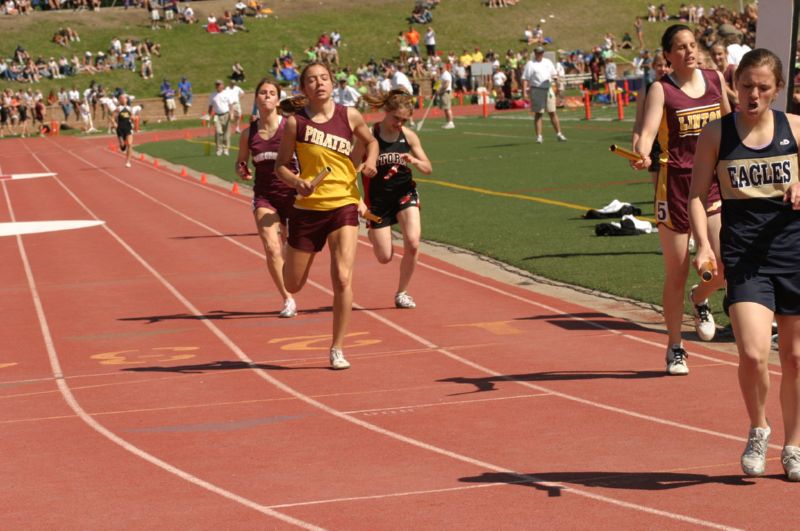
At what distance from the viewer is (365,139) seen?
10484 millimetres

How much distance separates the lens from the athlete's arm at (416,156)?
11.9m

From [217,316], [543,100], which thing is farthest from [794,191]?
[543,100]

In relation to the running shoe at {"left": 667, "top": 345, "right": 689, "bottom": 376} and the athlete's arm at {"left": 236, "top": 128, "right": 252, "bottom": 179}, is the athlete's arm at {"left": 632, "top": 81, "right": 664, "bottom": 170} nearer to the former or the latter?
the running shoe at {"left": 667, "top": 345, "right": 689, "bottom": 376}

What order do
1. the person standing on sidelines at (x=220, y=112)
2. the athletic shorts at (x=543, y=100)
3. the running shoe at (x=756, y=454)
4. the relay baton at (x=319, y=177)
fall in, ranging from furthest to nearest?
1. the person standing on sidelines at (x=220, y=112)
2. the athletic shorts at (x=543, y=100)
3. the relay baton at (x=319, y=177)
4. the running shoe at (x=756, y=454)

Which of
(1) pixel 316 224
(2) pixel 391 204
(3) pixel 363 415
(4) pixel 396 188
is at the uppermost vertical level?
(1) pixel 316 224

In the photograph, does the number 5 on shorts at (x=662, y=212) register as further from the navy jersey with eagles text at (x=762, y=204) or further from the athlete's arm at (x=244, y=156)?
the athlete's arm at (x=244, y=156)

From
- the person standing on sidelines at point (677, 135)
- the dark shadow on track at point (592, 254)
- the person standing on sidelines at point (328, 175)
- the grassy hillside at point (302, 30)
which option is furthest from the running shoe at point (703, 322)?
the grassy hillside at point (302, 30)

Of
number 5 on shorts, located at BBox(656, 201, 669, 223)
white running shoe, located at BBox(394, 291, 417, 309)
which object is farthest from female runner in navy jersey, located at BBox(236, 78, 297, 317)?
number 5 on shorts, located at BBox(656, 201, 669, 223)

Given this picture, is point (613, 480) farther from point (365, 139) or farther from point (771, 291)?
point (365, 139)

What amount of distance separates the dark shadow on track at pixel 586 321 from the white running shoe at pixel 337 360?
2175mm

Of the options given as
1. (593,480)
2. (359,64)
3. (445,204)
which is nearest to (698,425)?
(593,480)

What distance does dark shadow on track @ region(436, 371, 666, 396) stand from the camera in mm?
9500

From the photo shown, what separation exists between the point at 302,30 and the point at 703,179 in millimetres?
67515

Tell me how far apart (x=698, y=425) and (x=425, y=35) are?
64.3 m
